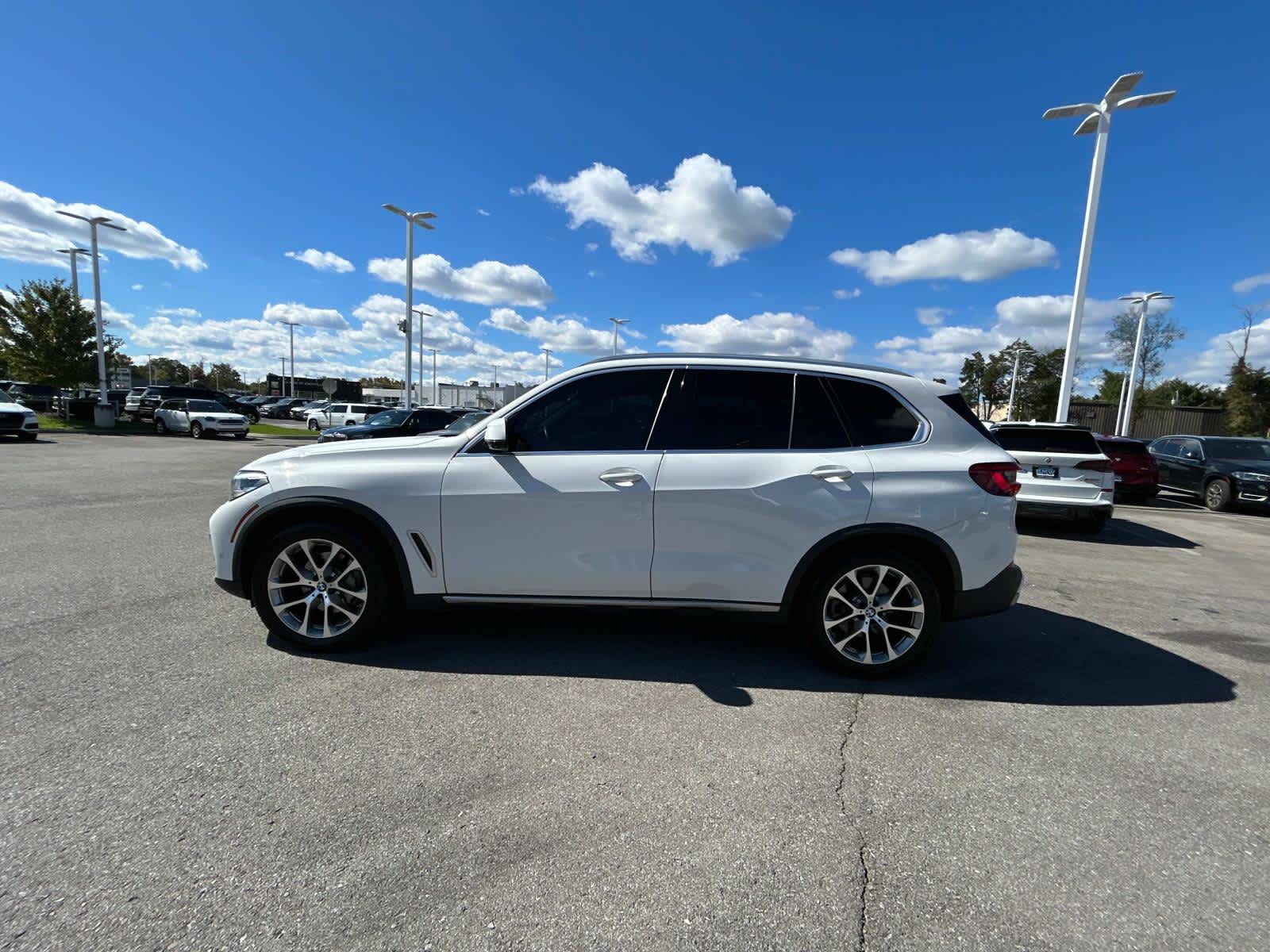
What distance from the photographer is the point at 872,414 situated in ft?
11.6

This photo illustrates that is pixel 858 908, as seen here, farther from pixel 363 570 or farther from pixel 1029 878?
pixel 363 570

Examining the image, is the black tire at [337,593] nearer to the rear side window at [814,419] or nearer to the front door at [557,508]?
the front door at [557,508]

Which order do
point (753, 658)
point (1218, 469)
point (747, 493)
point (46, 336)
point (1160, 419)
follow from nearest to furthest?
point (747, 493)
point (753, 658)
point (1218, 469)
point (46, 336)
point (1160, 419)

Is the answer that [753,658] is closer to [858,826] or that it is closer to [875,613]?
[875,613]

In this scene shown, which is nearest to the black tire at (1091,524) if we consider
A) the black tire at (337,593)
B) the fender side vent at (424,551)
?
the fender side vent at (424,551)

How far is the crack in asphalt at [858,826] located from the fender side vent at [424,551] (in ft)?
7.88

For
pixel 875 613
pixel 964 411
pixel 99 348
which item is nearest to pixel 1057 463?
pixel 964 411

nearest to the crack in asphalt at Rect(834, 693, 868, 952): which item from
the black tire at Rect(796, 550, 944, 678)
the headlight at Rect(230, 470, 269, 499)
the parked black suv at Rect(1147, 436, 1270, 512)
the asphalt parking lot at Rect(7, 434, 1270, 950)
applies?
the asphalt parking lot at Rect(7, 434, 1270, 950)

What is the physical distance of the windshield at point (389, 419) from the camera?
56.2ft

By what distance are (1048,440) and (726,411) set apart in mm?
6893

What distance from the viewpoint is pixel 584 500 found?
336 centimetres

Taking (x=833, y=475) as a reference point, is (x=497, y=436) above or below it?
above

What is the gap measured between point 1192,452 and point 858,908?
16.9 m

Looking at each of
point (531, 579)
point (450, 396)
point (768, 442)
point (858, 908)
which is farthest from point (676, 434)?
point (450, 396)
